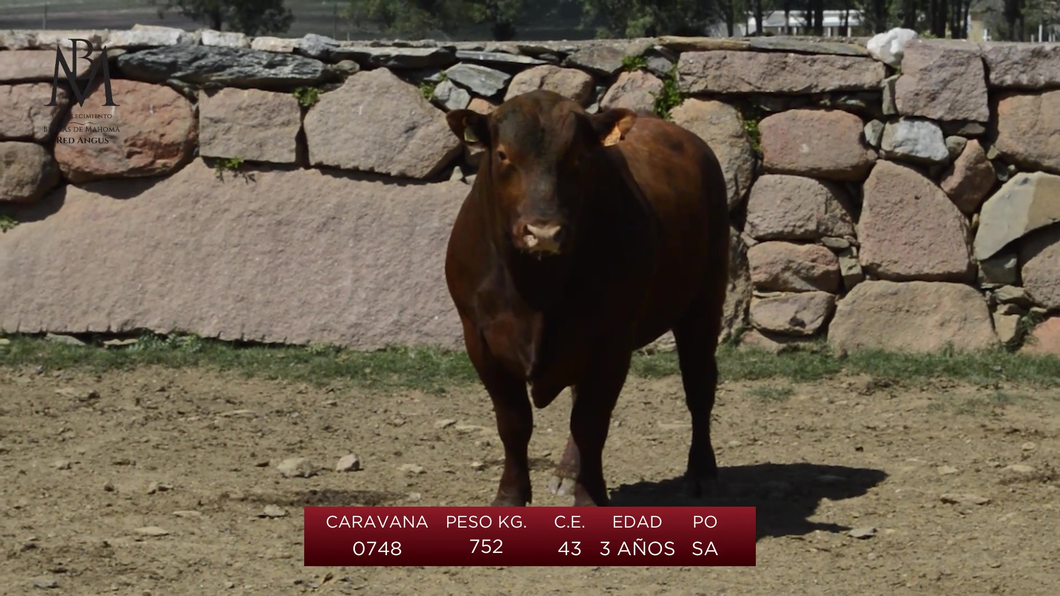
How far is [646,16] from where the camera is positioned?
21094mm

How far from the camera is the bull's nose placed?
4799 mm

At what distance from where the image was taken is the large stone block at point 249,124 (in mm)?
9016

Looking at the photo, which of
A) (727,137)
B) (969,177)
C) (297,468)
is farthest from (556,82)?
(297,468)

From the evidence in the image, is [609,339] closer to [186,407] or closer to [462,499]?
[462,499]

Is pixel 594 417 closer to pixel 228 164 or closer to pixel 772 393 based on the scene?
pixel 772 393

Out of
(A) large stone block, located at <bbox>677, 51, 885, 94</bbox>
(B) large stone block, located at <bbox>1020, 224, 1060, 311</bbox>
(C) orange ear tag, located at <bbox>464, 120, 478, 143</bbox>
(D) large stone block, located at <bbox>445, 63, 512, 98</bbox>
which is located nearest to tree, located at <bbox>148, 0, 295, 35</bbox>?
(D) large stone block, located at <bbox>445, 63, 512, 98</bbox>

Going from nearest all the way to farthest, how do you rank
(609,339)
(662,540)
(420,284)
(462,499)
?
(662,540), (609,339), (462,499), (420,284)

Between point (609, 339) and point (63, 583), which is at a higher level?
point (609, 339)

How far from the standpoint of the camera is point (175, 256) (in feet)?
29.6

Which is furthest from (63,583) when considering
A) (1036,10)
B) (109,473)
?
(1036,10)

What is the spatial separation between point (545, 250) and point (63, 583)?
1786 millimetres

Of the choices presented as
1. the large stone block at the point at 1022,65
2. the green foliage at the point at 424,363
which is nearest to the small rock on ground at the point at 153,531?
the green foliage at the point at 424,363

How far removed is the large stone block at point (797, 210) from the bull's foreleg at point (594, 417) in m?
3.64

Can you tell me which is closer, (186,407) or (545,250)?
(545,250)
